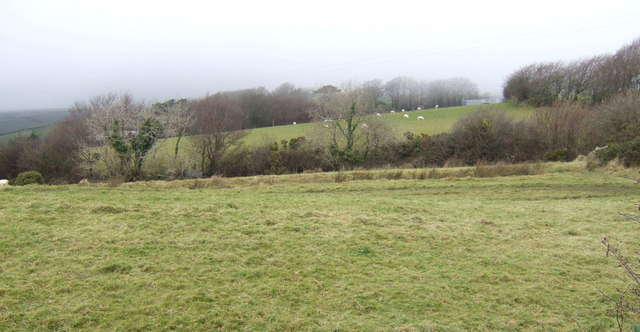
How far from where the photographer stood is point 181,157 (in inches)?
1431

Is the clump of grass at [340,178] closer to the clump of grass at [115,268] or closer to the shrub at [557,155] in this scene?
the clump of grass at [115,268]

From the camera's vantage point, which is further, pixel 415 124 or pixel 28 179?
pixel 415 124

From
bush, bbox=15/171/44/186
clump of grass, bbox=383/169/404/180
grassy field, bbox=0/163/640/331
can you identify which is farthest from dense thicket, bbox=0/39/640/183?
grassy field, bbox=0/163/640/331

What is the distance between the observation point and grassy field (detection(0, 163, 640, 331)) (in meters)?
4.19

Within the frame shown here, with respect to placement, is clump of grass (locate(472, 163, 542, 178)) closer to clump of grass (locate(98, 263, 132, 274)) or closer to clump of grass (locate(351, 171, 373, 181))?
clump of grass (locate(351, 171, 373, 181))

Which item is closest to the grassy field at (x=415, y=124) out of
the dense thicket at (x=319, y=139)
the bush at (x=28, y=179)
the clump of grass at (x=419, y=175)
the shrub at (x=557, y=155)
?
the dense thicket at (x=319, y=139)

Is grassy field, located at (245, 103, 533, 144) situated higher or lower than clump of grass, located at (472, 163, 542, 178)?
higher

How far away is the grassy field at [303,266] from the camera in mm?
4191

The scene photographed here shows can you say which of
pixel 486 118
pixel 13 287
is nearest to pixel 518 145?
pixel 486 118

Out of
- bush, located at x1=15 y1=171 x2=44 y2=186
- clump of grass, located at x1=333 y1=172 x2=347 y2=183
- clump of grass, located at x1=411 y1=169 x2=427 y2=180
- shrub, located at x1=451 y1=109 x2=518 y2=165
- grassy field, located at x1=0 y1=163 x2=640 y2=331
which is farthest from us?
shrub, located at x1=451 y1=109 x2=518 y2=165

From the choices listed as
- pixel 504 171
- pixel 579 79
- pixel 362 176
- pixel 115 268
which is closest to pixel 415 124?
pixel 579 79

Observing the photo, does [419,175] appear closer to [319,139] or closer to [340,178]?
[340,178]

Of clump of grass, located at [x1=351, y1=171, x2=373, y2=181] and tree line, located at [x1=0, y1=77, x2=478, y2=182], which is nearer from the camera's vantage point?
clump of grass, located at [x1=351, y1=171, x2=373, y2=181]

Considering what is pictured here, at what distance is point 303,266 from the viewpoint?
556cm
